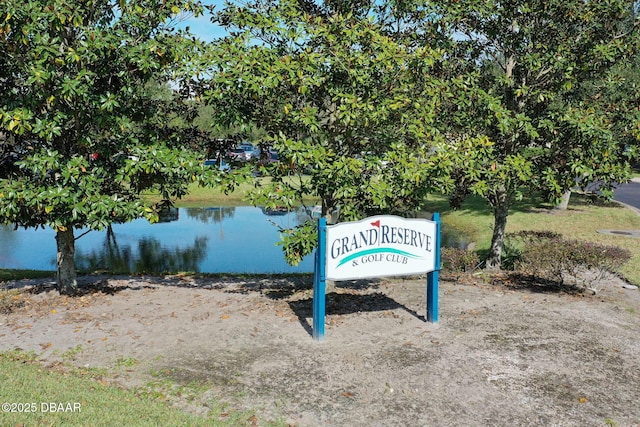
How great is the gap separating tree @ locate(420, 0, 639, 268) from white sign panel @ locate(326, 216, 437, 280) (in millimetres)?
1894

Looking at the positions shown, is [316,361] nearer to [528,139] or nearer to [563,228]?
[528,139]

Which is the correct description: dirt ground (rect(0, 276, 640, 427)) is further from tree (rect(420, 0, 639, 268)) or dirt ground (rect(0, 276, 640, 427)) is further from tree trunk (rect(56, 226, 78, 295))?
tree (rect(420, 0, 639, 268))

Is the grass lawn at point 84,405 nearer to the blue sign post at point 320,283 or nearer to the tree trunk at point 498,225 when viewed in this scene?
the blue sign post at point 320,283

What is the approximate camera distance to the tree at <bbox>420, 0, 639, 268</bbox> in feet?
40.0

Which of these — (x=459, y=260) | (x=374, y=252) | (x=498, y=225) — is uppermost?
(x=374, y=252)

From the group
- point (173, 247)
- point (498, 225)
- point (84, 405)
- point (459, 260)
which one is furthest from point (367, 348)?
point (173, 247)

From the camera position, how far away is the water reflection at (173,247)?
19656 mm

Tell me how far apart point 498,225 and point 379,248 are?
6.46 metres

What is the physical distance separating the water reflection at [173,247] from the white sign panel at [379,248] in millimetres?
6436

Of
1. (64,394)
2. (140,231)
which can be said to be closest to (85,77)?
(64,394)

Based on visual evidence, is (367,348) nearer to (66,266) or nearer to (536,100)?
(66,266)

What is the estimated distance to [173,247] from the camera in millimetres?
23312

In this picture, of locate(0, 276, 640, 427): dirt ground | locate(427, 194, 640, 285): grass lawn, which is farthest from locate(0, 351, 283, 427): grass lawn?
locate(427, 194, 640, 285): grass lawn

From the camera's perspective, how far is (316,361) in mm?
8648
